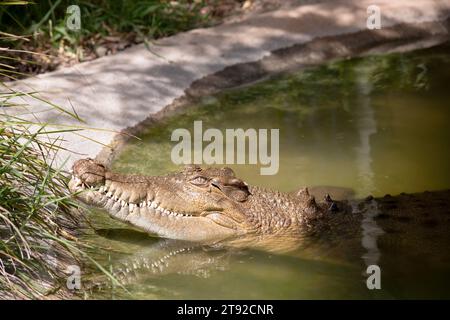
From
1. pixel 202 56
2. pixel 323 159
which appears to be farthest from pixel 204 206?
pixel 202 56

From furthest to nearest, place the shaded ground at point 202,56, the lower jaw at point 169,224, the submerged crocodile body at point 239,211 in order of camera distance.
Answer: the shaded ground at point 202,56, the submerged crocodile body at point 239,211, the lower jaw at point 169,224

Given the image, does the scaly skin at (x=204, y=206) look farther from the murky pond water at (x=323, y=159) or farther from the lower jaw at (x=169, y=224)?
the murky pond water at (x=323, y=159)

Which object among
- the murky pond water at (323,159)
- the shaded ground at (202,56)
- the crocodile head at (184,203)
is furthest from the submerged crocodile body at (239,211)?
Answer: the shaded ground at (202,56)

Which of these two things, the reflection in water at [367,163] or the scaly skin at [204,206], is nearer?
the scaly skin at [204,206]

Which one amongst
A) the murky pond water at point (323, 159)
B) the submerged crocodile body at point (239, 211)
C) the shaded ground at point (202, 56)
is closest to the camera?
the murky pond water at point (323, 159)

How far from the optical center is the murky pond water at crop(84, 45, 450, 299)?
18.9 ft

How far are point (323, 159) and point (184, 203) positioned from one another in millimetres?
1911

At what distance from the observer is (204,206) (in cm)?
629

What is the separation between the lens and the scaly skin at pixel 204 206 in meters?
6.02

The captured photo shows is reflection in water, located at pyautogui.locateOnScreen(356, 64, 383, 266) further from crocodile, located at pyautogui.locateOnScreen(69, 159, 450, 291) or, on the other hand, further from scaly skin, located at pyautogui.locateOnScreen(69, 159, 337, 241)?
scaly skin, located at pyautogui.locateOnScreen(69, 159, 337, 241)

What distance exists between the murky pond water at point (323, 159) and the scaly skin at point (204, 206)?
0.17 meters

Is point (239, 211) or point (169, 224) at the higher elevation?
point (239, 211)

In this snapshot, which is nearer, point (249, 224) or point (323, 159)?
point (249, 224)

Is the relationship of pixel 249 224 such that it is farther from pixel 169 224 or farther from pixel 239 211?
pixel 169 224
